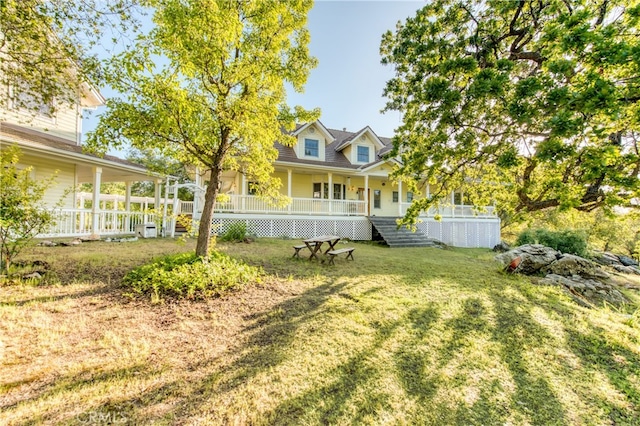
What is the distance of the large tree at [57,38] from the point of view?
14.0 ft

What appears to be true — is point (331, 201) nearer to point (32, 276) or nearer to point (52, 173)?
point (32, 276)

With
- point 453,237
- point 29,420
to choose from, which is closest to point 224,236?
point 29,420

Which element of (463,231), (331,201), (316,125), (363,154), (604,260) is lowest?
(604,260)

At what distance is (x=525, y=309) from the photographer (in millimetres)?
5242

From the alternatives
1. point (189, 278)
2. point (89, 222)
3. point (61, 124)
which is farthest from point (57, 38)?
point (61, 124)

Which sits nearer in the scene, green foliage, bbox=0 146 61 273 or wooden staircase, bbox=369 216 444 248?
green foliage, bbox=0 146 61 273

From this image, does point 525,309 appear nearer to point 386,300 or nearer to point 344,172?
point 386,300

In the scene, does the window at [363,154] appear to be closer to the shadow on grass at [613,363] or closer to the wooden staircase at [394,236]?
the wooden staircase at [394,236]

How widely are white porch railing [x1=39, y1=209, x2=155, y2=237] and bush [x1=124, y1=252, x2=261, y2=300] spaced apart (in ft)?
11.4

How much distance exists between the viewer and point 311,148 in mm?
16859

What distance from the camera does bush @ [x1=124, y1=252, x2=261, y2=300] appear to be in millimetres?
4871

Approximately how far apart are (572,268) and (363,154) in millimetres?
12282

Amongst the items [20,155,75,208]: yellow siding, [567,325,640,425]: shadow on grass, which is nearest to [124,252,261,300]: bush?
[567,325,640,425]: shadow on grass

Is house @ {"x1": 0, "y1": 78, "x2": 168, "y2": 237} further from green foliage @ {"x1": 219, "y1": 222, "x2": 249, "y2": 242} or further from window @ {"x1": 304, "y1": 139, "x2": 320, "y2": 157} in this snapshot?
window @ {"x1": 304, "y1": 139, "x2": 320, "y2": 157}
